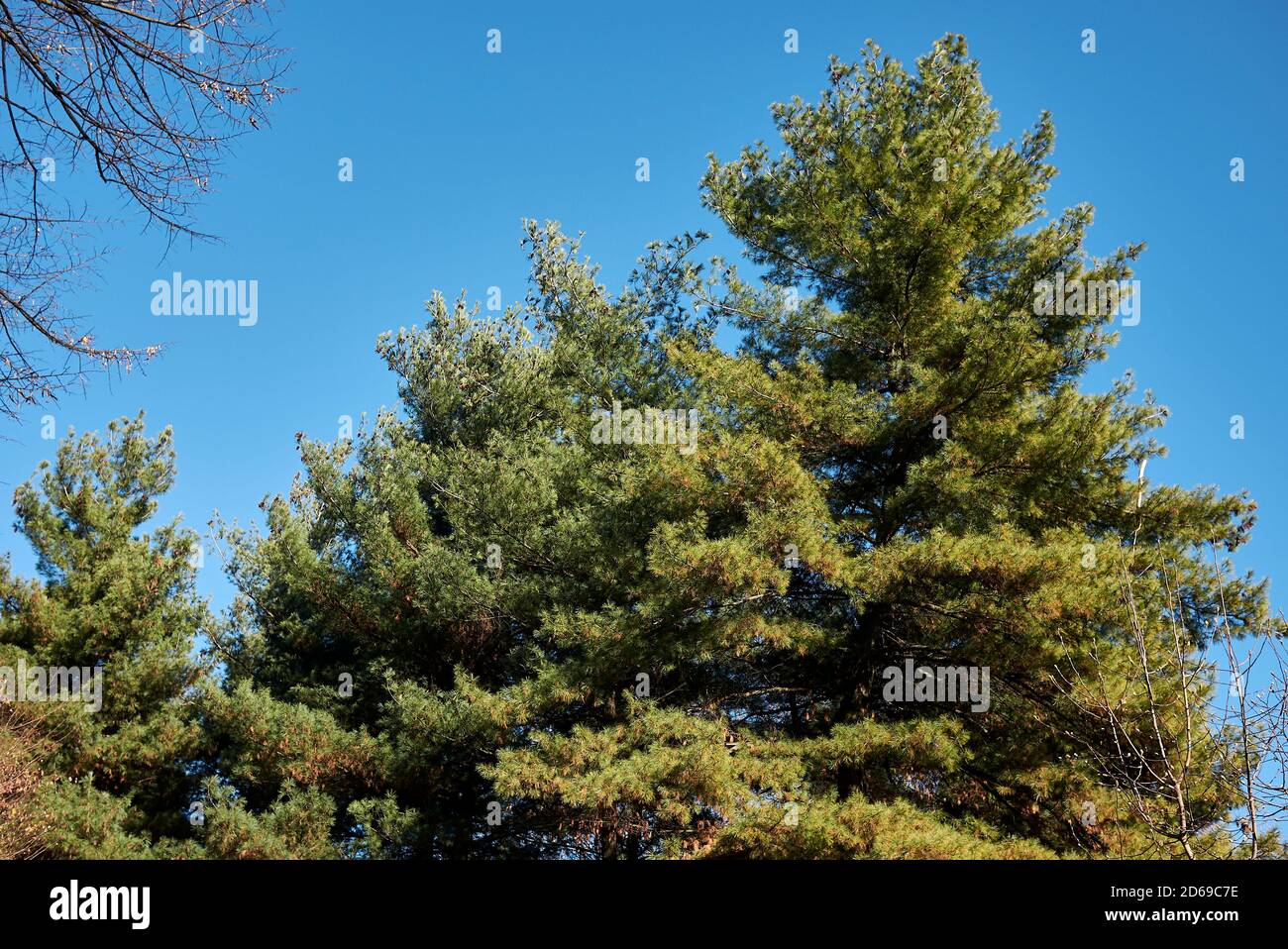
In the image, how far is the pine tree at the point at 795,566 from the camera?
9.12m

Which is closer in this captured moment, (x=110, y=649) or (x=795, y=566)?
(x=795, y=566)

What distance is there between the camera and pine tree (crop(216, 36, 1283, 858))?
9.12 metres

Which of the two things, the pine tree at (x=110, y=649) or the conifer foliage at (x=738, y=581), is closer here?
the conifer foliage at (x=738, y=581)

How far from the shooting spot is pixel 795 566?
9.92 m

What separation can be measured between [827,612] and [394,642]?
621cm

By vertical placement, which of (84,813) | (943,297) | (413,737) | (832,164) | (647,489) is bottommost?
(84,813)

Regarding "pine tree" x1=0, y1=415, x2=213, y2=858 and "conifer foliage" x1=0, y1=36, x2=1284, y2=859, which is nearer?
"conifer foliage" x1=0, y1=36, x2=1284, y2=859

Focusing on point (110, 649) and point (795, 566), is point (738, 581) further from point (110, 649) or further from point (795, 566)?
point (110, 649)

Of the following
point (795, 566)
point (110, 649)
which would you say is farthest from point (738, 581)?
point (110, 649)

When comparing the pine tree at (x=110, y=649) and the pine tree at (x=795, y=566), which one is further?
the pine tree at (x=110, y=649)

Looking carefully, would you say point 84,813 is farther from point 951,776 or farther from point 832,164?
point 832,164

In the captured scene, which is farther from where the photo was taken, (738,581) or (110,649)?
(110,649)

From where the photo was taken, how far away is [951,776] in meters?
10.1
